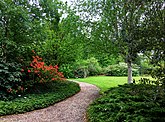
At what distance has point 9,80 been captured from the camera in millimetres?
7004

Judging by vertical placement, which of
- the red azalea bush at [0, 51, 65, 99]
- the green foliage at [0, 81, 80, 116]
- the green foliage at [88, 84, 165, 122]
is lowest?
the green foliage at [0, 81, 80, 116]

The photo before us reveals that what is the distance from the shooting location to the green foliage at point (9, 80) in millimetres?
6703

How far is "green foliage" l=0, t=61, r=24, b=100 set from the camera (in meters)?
6.70

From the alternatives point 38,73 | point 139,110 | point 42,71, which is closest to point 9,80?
point 38,73

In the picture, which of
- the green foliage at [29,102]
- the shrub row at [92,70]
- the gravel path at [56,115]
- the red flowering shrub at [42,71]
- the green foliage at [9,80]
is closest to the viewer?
the gravel path at [56,115]

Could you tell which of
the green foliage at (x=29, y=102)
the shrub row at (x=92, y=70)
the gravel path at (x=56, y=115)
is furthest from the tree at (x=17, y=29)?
the shrub row at (x=92, y=70)

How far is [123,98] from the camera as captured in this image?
5.50 meters

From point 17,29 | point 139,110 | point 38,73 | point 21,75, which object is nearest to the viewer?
point 139,110

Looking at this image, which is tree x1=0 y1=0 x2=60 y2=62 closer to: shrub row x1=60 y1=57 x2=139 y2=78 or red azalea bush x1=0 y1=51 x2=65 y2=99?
red azalea bush x1=0 y1=51 x2=65 y2=99

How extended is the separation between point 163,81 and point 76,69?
17.1 meters

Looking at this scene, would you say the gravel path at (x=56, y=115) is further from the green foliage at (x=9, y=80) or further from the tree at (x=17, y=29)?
the tree at (x=17, y=29)

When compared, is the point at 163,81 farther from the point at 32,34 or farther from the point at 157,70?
the point at 32,34

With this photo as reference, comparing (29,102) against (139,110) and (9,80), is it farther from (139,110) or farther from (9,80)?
(139,110)

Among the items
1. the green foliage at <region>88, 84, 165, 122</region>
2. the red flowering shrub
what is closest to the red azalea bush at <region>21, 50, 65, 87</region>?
the red flowering shrub
